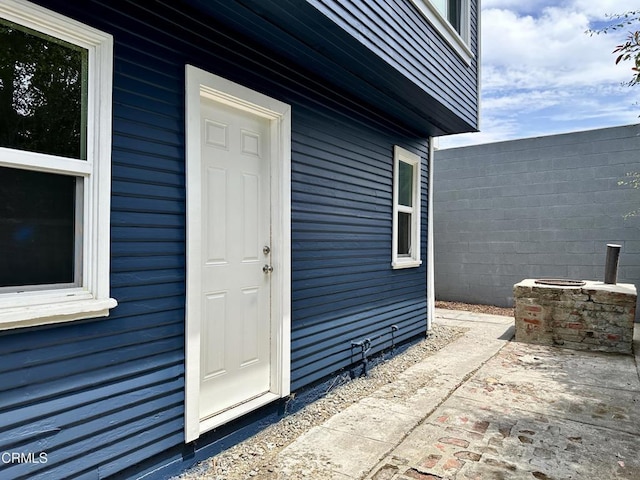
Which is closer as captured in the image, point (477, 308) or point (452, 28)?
point (452, 28)

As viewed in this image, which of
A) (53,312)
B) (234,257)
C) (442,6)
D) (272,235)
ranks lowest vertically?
(53,312)

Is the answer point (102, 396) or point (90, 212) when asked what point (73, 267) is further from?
point (102, 396)

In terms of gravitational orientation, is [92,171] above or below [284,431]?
above

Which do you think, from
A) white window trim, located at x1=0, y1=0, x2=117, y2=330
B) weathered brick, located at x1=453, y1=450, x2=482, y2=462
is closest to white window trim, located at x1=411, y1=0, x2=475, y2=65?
white window trim, located at x1=0, y1=0, x2=117, y2=330

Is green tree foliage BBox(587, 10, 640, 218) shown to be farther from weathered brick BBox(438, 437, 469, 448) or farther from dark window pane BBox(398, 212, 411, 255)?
dark window pane BBox(398, 212, 411, 255)

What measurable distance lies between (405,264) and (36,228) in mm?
3939

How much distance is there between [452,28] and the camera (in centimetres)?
429

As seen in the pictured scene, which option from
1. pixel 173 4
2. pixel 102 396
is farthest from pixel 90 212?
pixel 173 4

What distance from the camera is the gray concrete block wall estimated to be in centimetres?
687

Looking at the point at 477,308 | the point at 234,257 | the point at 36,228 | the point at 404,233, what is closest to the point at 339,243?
the point at 234,257

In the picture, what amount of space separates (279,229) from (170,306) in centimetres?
103

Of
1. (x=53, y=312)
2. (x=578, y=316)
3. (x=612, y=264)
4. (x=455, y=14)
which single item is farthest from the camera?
(x=612, y=264)

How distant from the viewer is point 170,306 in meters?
2.27

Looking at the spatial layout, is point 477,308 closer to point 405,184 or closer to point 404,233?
point 404,233
